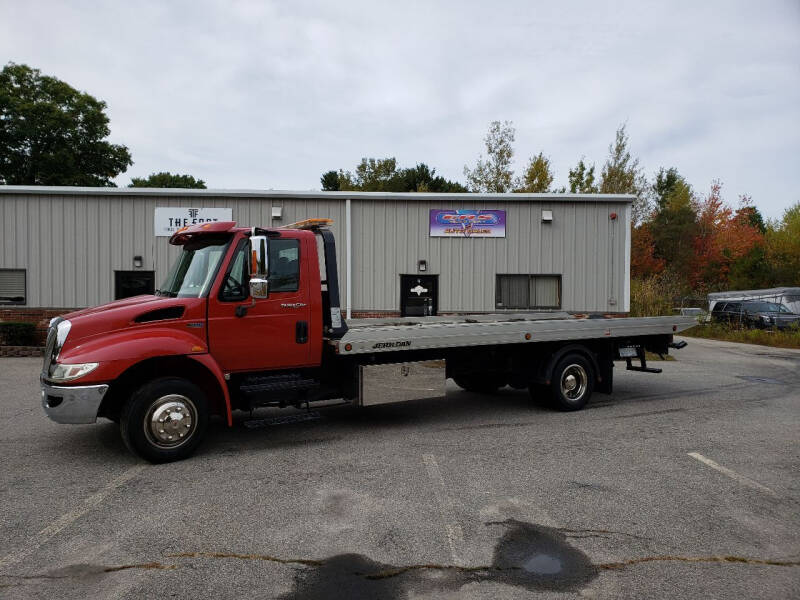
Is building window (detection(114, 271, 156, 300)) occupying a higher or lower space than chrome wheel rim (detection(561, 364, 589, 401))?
higher

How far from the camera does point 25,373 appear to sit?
11.3 m

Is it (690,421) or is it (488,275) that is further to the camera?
(488,275)

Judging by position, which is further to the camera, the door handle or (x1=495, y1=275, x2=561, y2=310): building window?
(x1=495, y1=275, x2=561, y2=310): building window

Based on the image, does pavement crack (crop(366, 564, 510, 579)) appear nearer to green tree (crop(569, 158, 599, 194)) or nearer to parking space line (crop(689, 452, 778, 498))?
parking space line (crop(689, 452, 778, 498))

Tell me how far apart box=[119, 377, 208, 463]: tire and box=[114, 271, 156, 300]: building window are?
10843mm

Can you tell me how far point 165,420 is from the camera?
5430 millimetres

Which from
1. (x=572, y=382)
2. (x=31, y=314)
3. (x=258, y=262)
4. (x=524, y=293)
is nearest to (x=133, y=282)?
(x=31, y=314)

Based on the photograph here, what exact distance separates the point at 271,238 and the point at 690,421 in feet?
19.4

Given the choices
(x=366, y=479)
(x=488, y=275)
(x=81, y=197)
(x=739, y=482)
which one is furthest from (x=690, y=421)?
(x=81, y=197)

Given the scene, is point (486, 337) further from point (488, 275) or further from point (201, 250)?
point (488, 275)

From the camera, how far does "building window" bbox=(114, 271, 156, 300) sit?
15234mm

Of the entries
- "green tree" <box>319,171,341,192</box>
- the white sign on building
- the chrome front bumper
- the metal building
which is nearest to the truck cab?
the chrome front bumper

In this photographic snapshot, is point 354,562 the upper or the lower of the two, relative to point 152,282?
lower

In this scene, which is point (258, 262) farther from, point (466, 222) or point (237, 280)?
point (466, 222)
